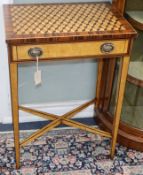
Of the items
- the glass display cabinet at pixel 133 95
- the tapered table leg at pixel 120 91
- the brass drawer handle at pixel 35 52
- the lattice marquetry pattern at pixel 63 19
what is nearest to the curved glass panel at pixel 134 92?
the glass display cabinet at pixel 133 95

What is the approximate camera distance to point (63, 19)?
1396mm

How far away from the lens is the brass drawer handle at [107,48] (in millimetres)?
1319

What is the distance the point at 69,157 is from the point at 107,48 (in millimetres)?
642

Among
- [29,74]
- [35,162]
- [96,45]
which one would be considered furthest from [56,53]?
[35,162]

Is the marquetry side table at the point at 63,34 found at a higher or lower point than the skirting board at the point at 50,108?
higher

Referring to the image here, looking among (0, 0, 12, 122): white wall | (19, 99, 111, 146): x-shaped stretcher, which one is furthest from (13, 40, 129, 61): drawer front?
(19, 99, 111, 146): x-shaped stretcher

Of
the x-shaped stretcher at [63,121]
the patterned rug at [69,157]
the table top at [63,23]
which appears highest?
the table top at [63,23]

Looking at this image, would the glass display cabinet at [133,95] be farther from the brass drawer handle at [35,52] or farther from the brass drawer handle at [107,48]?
the brass drawer handle at [35,52]

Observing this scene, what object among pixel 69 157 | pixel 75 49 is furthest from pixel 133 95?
pixel 75 49

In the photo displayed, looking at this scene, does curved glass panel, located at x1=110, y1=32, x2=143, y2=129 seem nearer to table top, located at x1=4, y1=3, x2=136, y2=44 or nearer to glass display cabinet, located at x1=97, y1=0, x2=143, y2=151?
glass display cabinet, located at x1=97, y1=0, x2=143, y2=151

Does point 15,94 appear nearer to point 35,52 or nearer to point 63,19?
point 35,52

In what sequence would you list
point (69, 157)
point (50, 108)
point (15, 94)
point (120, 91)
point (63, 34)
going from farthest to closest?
point (50, 108), point (69, 157), point (120, 91), point (15, 94), point (63, 34)

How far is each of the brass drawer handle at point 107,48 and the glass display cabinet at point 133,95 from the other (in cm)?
28

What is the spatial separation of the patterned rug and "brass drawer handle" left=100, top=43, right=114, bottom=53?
0.62 metres
